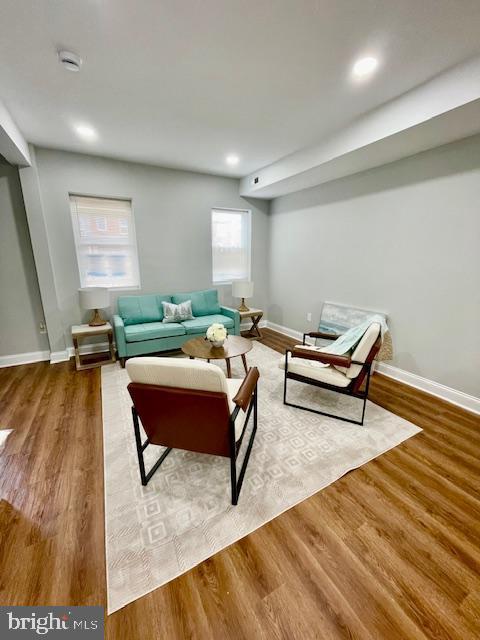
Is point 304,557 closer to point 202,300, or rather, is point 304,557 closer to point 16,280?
point 202,300

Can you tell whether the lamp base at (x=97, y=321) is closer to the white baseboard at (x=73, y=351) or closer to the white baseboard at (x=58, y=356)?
the white baseboard at (x=73, y=351)

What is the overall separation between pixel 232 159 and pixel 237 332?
2.55 m

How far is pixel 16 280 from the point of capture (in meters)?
3.46

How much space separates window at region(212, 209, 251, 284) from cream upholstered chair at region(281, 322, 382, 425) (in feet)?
9.24

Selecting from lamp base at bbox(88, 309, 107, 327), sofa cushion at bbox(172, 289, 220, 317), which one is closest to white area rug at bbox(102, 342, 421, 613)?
lamp base at bbox(88, 309, 107, 327)

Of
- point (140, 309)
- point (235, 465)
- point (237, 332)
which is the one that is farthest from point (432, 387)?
point (140, 309)

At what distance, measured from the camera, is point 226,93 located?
222cm

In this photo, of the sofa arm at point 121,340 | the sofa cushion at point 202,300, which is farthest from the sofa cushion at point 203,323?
the sofa arm at point 121,340

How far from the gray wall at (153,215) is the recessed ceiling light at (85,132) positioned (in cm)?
62

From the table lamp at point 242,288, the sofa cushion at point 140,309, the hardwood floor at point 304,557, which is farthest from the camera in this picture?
the table lamp at point 242,288

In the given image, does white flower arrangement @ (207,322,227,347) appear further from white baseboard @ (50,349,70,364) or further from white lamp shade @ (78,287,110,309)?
white baseboard @ (50,349,70,364)

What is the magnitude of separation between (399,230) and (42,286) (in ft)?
14.9

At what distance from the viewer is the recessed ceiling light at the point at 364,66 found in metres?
1.82

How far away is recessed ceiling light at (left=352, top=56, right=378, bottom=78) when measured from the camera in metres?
1.82
